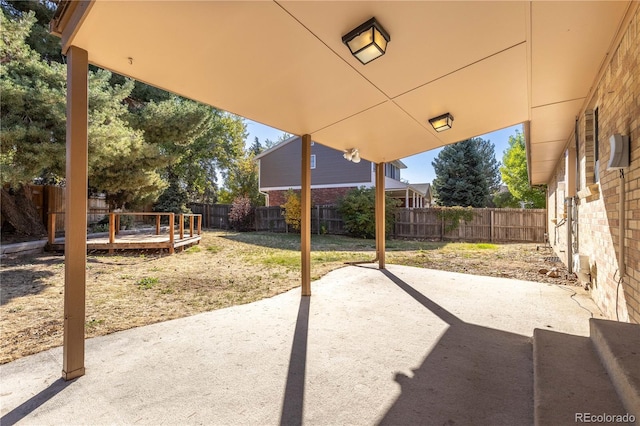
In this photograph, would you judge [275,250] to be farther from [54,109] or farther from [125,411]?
[125,411]

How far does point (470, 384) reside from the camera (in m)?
2.13

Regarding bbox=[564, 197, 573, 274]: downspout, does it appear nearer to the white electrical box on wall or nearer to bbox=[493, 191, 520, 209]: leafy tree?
Result: the white electrical box on wall

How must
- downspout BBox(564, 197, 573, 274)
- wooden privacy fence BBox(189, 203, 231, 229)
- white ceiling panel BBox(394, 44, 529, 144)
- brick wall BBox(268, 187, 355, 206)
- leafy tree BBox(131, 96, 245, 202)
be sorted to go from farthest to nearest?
wooden privacy fence BBox(189, 203, 231, 229) → brick wall BBox(268, 187, 355, 206) → leafy tree BBox(131, 96, 245, 202) → downspout BBox(564, 197, 573, 274) → white ceiling panel BBox(394, 44, 529, 144)

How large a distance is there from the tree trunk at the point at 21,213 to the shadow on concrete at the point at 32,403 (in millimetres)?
9372

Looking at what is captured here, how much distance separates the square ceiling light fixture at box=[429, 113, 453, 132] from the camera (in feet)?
12.7

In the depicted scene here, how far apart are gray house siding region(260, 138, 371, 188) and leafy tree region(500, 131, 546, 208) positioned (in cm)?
849

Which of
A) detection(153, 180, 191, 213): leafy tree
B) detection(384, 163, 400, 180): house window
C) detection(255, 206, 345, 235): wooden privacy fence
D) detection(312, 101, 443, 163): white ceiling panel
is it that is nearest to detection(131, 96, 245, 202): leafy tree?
detection(153, 180, 191, 213): leafy tree

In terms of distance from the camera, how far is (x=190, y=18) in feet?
6.42

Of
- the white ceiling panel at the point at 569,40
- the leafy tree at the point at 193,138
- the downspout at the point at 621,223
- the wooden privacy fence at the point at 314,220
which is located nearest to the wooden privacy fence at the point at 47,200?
the leafy tree at the point at 193,138

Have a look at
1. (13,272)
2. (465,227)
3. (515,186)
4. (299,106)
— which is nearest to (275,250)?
(13,272)

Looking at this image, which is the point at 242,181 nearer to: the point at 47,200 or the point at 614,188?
the point at 47,200

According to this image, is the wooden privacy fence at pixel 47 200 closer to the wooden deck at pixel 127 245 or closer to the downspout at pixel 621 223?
the wooden deck at pixel 127 245

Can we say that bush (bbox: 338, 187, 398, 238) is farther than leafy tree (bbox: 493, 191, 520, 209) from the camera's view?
No

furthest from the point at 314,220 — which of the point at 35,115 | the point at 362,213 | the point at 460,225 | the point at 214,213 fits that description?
the point at 35,115
